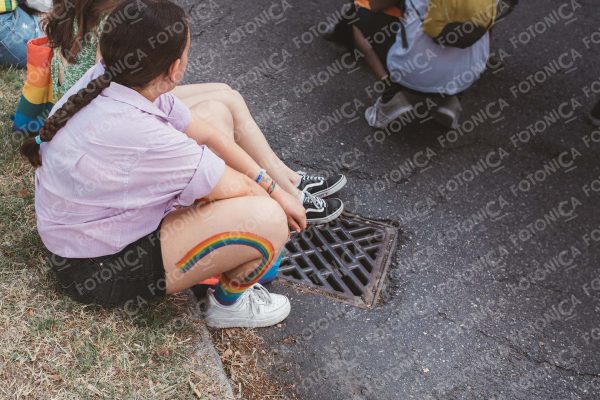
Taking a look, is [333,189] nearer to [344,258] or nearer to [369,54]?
[344,258]

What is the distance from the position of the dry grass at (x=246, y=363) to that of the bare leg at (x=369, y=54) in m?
2.02

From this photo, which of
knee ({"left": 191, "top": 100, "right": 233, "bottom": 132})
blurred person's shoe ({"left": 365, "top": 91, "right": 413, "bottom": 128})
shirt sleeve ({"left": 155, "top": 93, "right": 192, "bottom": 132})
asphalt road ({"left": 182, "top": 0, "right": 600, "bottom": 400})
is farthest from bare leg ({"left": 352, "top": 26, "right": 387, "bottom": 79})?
shirt sleeve ({"left": 155, "top": 93, "right": 192, "bottom": 132})

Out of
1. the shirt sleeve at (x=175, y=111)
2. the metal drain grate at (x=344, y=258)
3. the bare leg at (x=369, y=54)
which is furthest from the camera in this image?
the bare leg at (x=369, y=54)

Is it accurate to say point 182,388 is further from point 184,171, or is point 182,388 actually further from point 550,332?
point 550,332

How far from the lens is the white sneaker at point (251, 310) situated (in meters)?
2.34

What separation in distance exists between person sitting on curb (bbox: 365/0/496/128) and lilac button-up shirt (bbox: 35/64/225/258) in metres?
1.75

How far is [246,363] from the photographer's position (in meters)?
2.33

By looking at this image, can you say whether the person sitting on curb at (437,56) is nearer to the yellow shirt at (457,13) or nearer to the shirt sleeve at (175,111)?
the yellow shirt at (457,13)

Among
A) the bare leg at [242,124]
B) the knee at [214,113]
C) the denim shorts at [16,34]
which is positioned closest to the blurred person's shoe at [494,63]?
the bare leg at [242,124]

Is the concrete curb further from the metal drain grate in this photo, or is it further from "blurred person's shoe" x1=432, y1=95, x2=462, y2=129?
"blurred person's shoe" x1=432, y1=95, x2=462, y2=129

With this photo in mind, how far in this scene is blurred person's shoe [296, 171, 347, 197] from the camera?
3023mm

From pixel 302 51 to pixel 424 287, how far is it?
78.1 inches

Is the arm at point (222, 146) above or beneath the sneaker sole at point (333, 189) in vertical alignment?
above

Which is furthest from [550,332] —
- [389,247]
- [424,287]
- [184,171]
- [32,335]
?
[32,335]
